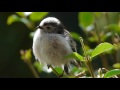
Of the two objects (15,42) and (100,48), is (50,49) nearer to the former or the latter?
(100,48)

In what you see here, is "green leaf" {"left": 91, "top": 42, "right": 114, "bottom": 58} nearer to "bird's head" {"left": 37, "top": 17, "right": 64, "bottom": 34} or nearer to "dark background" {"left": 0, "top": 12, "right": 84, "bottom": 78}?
"bird's head" {"left": 37, "top": 17, "right": 64, "bottom": 34}

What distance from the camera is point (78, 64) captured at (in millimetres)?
2088

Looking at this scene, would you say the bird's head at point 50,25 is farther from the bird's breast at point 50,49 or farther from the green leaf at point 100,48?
the green leaf at point 100,48

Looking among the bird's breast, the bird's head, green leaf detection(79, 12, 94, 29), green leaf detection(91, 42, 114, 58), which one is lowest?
green leaf detection(91, 42, 114, 58)

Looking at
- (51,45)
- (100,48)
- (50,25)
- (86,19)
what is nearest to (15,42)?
(86,19)

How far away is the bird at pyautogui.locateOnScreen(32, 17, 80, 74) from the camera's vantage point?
6.30ft

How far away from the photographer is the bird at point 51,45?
1.92 meters

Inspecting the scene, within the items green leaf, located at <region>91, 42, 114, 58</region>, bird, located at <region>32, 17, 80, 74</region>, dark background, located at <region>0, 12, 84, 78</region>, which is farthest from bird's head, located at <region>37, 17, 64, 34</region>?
dark background, located at <region>0, 12, 84, 78</region>

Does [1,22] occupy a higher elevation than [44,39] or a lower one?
higher
